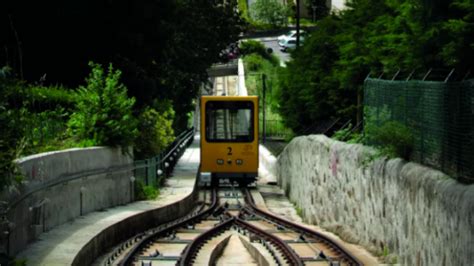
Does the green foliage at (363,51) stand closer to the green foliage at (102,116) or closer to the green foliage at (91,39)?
the green foliage at (91,39)

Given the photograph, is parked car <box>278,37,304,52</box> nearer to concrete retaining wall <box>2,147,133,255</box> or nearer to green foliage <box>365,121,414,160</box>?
concrete retaining wall <box>2,147,133,255</box>

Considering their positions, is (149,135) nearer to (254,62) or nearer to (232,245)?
(232,245)

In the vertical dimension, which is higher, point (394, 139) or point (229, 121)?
point (229, 121)

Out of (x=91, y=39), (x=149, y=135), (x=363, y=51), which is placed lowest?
(x=149, y=135)

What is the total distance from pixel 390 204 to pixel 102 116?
9267 millimetres

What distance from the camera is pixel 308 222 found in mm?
26562

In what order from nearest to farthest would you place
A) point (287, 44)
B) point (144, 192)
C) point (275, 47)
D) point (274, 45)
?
point (144, 192), point (287, 44), point (275, 47), point (274, 45)

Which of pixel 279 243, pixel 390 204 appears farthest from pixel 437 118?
pixel 279 243

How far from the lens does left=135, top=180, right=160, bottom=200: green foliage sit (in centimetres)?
2708

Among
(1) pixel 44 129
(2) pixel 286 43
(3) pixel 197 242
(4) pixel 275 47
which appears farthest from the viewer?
(4) pixel 275 47

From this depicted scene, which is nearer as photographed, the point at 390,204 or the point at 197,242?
the point at 390,204

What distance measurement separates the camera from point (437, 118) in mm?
14781

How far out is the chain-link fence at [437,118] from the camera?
12.9 m

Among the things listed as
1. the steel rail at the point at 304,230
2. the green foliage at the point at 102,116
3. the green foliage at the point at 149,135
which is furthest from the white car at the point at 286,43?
the green foliage at the point at 102,116
